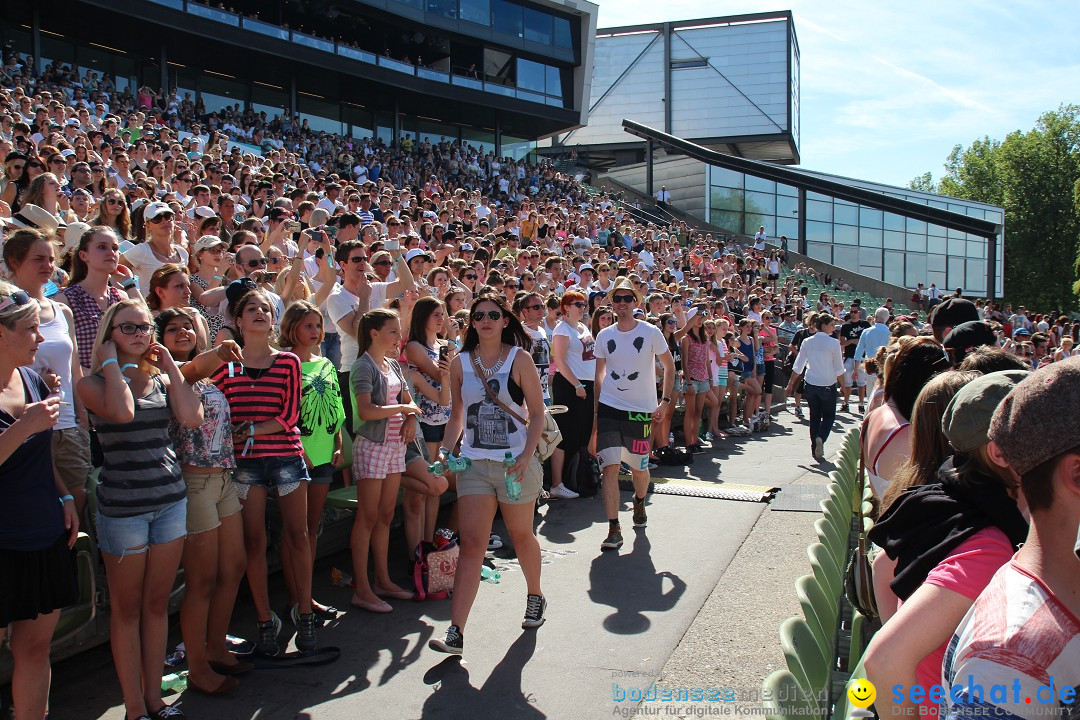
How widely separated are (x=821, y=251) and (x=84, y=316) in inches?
1469

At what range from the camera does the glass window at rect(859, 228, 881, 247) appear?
37969 millimetres

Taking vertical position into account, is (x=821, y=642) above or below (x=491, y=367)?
below

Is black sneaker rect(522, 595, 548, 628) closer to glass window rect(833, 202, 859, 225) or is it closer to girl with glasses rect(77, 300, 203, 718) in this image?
girl with glasses rect(77, 300, 203, 718)

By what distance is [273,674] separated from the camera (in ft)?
14.1

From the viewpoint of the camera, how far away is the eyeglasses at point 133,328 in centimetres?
369

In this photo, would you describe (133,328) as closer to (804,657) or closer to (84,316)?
(84,316)

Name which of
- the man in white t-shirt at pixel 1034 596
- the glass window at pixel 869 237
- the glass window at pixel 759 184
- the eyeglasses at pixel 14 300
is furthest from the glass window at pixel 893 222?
the man in white t-shirt at pixel 1034 596

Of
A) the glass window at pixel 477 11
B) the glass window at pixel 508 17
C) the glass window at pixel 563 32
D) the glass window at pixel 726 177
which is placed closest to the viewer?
the glass window at pixel 477 11

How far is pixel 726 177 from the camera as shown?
3997 centimetres

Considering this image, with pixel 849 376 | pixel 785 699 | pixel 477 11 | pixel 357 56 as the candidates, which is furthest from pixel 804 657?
pixel 477 11

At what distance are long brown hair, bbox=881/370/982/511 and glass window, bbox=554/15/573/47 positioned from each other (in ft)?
135

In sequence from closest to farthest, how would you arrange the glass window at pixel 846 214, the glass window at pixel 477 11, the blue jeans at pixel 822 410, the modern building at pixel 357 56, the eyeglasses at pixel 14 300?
the eyeglasses at pixel 14 300, the blue jeans at pixel 822 410, the modern building at pixel 357 56, the glass window at pixel 477 11, the glass window at pixel 846 214

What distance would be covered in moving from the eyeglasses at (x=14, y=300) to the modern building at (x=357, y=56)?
27777mm

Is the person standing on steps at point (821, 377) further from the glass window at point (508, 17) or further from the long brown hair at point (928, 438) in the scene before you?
A: the glass window at point (508, 17)
